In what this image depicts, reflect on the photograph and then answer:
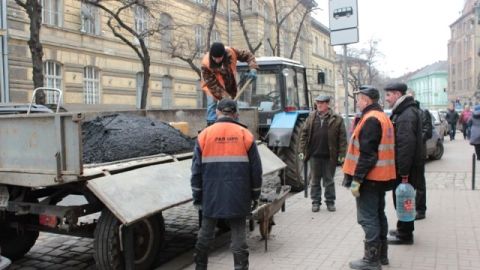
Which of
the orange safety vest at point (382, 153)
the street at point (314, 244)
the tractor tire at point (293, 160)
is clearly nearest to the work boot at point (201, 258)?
the street at point (314, 244)

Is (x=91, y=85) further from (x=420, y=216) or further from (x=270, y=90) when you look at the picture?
(x=420, y=216)

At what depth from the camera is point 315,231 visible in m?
7.09

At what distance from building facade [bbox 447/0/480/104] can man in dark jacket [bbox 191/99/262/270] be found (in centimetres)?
8266

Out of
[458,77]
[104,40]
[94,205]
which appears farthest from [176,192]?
[458,77]

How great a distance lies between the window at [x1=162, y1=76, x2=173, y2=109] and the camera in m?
32.1

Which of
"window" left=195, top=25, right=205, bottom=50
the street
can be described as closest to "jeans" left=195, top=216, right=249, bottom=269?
the street

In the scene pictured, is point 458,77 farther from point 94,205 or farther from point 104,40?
point 94,205

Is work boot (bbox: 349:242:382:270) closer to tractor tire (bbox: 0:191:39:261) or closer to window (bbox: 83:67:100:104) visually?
tractor tire (bbox: 0:191:39:261)

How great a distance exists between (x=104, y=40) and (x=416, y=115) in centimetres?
2304

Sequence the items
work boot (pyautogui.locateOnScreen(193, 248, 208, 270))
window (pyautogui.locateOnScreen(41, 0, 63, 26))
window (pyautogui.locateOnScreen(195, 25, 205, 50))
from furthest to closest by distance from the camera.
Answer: window (pyautogui.locateOnScreen(195, 25, 205, 50))
window (pyautogui.locateOnScreen(41, 0, 63, 26))
work boot (pyautogui.locateOnScreen(193, 248, 208, 270))

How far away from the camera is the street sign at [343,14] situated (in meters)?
9.32

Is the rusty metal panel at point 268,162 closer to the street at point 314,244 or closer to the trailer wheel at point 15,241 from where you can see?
the street at point 314,244

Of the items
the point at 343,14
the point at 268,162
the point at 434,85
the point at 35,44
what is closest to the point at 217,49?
the point at 268,162

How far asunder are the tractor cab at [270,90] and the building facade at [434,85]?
10278cm
